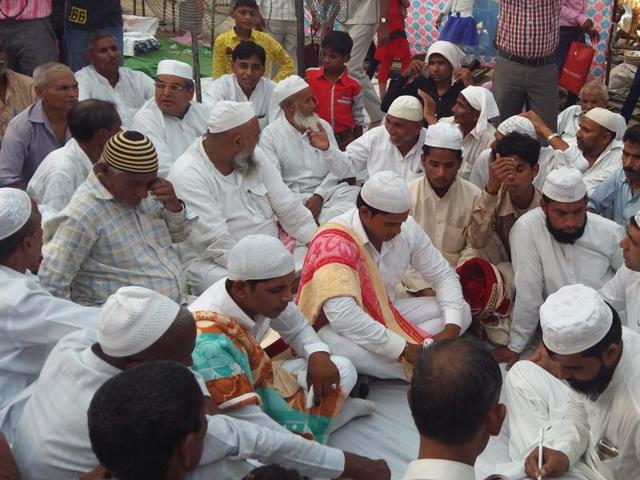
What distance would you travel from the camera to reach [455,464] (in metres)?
1.95

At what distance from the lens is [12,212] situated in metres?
2.83

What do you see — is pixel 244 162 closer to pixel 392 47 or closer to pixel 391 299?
pixel 391 299

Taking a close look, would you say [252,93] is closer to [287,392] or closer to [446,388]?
[287,392]

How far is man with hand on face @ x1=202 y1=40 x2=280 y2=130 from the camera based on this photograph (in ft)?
19.9

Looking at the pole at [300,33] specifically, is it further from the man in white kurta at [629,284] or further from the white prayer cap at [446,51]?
the man in white kurta at [629,284]

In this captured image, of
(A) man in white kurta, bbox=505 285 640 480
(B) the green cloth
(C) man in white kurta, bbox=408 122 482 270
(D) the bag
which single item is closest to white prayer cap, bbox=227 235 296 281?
(A) man in white kurta, bbox=505 285 640 480

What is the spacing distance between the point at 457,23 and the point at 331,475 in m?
6.25

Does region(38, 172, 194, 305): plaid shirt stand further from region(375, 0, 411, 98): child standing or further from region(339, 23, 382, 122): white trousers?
region(375, 0, 411, 98): child standing

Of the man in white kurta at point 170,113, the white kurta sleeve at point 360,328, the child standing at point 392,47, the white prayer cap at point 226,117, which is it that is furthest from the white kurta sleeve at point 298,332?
the child standing at point 392,47

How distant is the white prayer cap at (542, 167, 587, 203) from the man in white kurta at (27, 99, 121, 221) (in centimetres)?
210

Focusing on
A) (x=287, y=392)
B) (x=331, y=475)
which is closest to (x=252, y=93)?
(x=287, y=392)

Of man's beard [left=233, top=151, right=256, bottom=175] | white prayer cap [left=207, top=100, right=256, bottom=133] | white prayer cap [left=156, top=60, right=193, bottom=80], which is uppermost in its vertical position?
white prayer cap [left=207, top=100, right=256, bottom=133]

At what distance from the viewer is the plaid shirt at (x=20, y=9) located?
18.9 ft

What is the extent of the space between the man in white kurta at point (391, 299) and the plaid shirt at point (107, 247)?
26.1 inches
